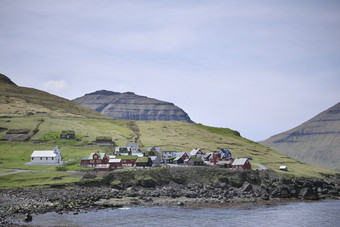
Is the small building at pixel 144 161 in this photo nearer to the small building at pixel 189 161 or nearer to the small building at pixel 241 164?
the small building at pixel 189 161

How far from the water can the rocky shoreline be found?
4.77 meters

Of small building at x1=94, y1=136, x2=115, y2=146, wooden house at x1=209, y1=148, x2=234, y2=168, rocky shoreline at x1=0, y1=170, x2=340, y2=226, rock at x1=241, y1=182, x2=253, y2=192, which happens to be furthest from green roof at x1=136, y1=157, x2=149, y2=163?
small building at x1=94, y1=136, x2=115, y2=146

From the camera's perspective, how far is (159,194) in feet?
307

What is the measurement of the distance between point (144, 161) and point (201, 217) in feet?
166

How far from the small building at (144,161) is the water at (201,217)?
132 feet

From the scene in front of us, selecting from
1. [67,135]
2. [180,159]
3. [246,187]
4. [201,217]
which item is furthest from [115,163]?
[201,217]

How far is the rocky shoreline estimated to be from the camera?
7600 centimetres

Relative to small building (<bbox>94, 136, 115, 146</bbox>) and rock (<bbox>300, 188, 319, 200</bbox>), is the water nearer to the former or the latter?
rock (<bbox>300, 188, 319, 200</bbox>)

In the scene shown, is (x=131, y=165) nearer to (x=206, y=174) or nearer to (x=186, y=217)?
(x=206, y=174)

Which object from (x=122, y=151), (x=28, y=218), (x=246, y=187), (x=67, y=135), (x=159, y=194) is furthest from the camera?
(x=67, y=135)

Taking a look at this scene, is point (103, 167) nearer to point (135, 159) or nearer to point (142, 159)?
point (135, 159)

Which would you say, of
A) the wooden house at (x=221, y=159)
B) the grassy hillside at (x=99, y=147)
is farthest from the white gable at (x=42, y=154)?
the wooden house at (x=221, y=159)

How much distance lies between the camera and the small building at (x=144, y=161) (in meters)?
119

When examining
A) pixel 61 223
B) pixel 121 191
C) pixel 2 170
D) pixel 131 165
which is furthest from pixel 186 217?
pixel 2 170
